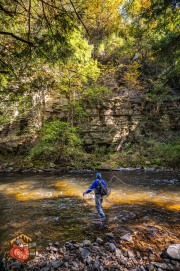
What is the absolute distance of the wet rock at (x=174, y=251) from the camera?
367cm

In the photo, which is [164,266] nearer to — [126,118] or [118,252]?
[118,252]

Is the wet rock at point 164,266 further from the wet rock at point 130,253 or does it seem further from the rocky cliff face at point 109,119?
the rocky cliff face at point 109,119

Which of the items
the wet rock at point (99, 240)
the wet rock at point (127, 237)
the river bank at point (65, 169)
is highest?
the river bank at point (65, 169)

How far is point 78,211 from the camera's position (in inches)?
250

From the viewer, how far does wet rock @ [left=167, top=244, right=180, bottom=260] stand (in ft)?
12.1

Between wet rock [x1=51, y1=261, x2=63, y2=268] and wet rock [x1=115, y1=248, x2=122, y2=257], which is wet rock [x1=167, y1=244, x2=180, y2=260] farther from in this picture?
wet rock [x1=51, y1=261, x2=63, y2=268]

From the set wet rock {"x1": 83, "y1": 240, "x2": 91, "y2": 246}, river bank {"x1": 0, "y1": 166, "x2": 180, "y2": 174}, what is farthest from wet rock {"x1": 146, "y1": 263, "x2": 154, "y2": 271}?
river bank {"x1": 0, "y1": 166, "x2": 180, "y2": 174}

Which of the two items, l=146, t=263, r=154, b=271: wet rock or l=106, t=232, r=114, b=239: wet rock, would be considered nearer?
l=146, t=263, r=154, b=271: wet rock

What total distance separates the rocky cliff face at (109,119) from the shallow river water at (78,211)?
7.08 metres

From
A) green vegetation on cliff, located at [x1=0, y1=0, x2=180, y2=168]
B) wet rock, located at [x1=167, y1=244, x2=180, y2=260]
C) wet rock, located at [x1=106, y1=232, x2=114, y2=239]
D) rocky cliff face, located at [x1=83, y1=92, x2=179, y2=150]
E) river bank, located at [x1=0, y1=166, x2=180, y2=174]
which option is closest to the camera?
wet rock, located at [x1=167, y1=244, x2=180, y2=260]

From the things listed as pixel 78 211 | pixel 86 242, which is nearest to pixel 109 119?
pixel 78 211

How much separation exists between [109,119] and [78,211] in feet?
43.0

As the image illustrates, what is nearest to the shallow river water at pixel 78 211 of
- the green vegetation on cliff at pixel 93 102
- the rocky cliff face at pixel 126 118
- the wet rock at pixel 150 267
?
the wet rock at pixel 150 267

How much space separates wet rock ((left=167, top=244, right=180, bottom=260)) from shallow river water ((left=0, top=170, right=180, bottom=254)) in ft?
1.65
